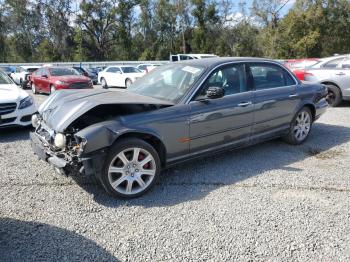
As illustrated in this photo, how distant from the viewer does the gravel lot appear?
302 centimetres

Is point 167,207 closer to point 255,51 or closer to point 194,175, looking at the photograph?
point 194,175

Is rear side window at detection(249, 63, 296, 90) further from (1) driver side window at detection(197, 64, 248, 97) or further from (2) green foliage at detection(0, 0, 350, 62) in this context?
(2) green foliage at detection(0, 0, 350, 62)

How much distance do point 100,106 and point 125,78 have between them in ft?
53.9

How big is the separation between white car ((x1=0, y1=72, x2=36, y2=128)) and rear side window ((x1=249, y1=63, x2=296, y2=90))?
4592 millimetres

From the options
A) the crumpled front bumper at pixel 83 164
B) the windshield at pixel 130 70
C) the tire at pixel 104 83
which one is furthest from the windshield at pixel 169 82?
the tire at pixel 104 83

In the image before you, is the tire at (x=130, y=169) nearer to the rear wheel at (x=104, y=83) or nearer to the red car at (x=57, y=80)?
the red car at (x=57, y=80)

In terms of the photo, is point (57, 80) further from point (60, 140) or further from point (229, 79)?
point (60, 140)

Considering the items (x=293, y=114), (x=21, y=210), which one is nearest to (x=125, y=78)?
(x=293, y=114)

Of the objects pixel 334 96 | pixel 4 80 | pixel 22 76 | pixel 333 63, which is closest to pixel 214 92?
pixel 4 80

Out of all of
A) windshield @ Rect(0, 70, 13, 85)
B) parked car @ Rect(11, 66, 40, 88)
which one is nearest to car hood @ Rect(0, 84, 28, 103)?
windshield @ Rect(0, 70, 13, 85)

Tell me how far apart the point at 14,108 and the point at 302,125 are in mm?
5519

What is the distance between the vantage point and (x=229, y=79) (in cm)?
491

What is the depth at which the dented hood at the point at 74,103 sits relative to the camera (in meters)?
3.90

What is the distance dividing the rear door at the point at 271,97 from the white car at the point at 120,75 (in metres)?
14.5
